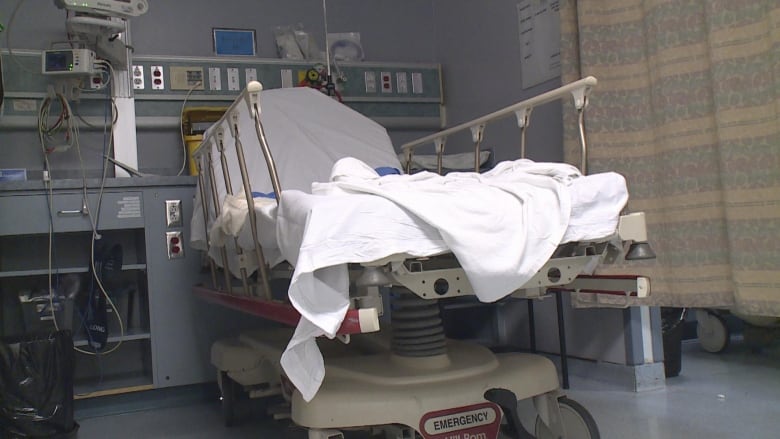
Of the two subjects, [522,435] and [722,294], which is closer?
[522,435]

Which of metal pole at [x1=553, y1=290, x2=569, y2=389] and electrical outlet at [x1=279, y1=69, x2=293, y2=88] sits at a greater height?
electrical outlet at [x1=279, y1=69, x2=293, y2=88]

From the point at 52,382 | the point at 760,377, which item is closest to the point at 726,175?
the point at 760,377

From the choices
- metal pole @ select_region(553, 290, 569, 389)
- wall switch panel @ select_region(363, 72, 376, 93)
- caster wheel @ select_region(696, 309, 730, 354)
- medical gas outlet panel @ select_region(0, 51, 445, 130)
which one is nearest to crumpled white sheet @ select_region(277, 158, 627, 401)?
metal pole @ select_region(553, 290, 569, 389)

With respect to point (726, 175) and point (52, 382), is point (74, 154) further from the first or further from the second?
point (726, 175)

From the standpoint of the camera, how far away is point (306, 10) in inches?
176

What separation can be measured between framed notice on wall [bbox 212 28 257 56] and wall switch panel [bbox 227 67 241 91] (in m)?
0.18

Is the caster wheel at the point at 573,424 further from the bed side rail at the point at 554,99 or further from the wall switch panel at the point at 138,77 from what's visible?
the wall switch panel at the point at 138,77

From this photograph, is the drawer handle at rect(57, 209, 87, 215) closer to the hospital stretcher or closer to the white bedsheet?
the white bedsheet

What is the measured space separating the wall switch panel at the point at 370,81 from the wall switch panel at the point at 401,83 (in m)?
0.17

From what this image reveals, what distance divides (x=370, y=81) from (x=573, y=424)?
2.97 meters

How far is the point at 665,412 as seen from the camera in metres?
2.58

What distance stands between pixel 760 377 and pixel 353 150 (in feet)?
7.30

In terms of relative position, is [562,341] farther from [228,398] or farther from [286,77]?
[286,77]

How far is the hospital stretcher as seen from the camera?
1468mm
